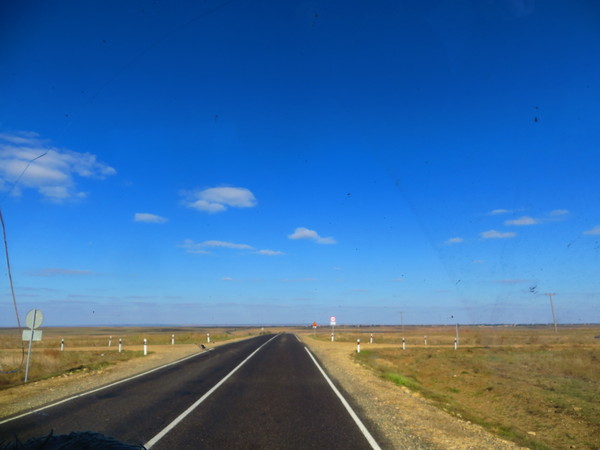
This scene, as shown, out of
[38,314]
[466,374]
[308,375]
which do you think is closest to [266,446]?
[308,375]

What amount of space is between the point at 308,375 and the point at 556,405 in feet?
26.6

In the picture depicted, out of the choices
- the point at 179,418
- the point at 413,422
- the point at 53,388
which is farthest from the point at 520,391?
the point at 53,388

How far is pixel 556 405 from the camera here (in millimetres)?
12320

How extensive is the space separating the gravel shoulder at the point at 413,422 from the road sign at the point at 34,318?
11.3 m

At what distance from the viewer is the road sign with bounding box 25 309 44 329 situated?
1448 cm

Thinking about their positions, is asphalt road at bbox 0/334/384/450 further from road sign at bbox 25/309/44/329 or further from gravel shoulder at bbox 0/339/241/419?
road sign at bbox 25/309/44/329

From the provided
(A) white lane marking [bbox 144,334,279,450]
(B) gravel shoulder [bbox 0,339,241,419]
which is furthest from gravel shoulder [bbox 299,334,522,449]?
(B) gravel shoulder [bbox 0,339,241,419]

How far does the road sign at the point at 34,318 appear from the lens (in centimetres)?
1448

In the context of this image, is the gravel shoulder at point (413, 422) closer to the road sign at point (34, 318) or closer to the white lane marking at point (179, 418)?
the white lane marking at point (179, 418)

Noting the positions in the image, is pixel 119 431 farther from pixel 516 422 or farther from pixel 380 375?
pixel 380 375

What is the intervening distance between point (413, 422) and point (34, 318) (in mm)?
13637

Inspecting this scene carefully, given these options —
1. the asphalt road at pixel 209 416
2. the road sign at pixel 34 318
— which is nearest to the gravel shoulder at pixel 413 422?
the asphalt road at pixel 209 416

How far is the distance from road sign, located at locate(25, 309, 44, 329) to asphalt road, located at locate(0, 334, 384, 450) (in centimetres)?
464

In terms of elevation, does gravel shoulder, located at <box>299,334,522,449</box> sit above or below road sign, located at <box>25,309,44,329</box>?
below
